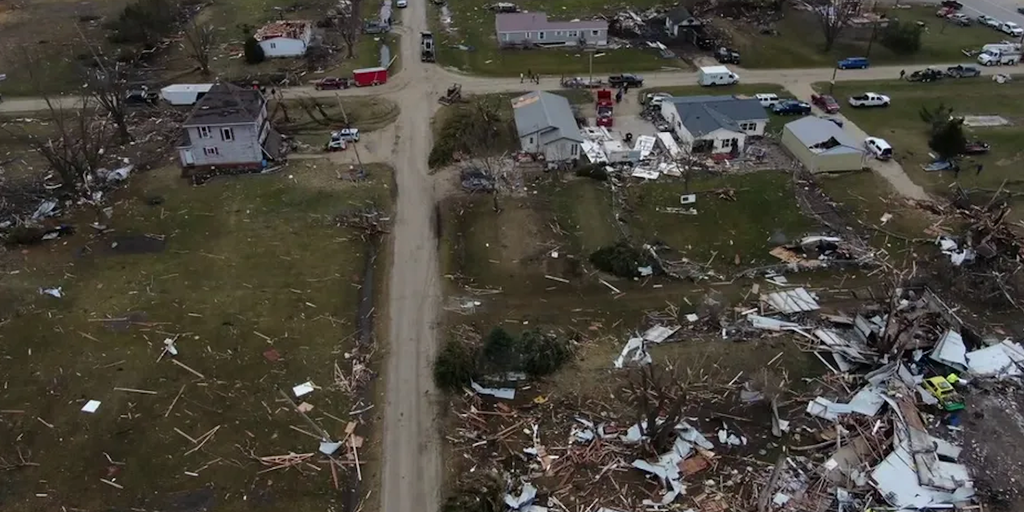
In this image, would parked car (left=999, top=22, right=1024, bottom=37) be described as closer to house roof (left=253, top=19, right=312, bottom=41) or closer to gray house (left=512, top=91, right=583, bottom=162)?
gray house (left=512, top=91, right=583, bottom=162)

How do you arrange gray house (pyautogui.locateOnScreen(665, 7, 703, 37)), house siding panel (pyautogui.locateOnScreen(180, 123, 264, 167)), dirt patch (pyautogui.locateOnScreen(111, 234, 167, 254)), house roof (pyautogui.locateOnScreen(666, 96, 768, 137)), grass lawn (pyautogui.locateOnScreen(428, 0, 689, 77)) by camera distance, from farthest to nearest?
gray house (pyautogui.locateOnScreen(665, 7, 703, 37)) → grass lawn (pyautogui.locateOnScreen(428, 0, 689, 77)) → house roof (pyautogui.locateOnScreen(666, 96, 768, 137)) → house siding panel (pyautogui.locateOnScreen(180, 123, 264, 167)) → dirt patch (pyautogui.locateOnScreen(111, 234, 167, 254))

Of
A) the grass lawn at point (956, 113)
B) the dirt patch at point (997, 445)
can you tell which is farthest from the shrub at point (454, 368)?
the grass lawn at point (956, 113)

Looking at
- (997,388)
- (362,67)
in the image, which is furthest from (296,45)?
(997,388)

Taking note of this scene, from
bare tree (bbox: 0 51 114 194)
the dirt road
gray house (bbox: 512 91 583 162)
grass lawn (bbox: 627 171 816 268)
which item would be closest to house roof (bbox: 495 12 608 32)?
the dirt road

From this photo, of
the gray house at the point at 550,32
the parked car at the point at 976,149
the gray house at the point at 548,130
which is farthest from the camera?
the gray house at the point at 550,32

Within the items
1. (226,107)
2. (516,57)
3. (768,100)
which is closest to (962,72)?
(768,100)

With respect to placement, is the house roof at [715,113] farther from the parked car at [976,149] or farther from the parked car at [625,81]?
the parked car at [976,149]

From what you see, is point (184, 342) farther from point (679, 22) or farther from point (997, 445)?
point (679, 22)
